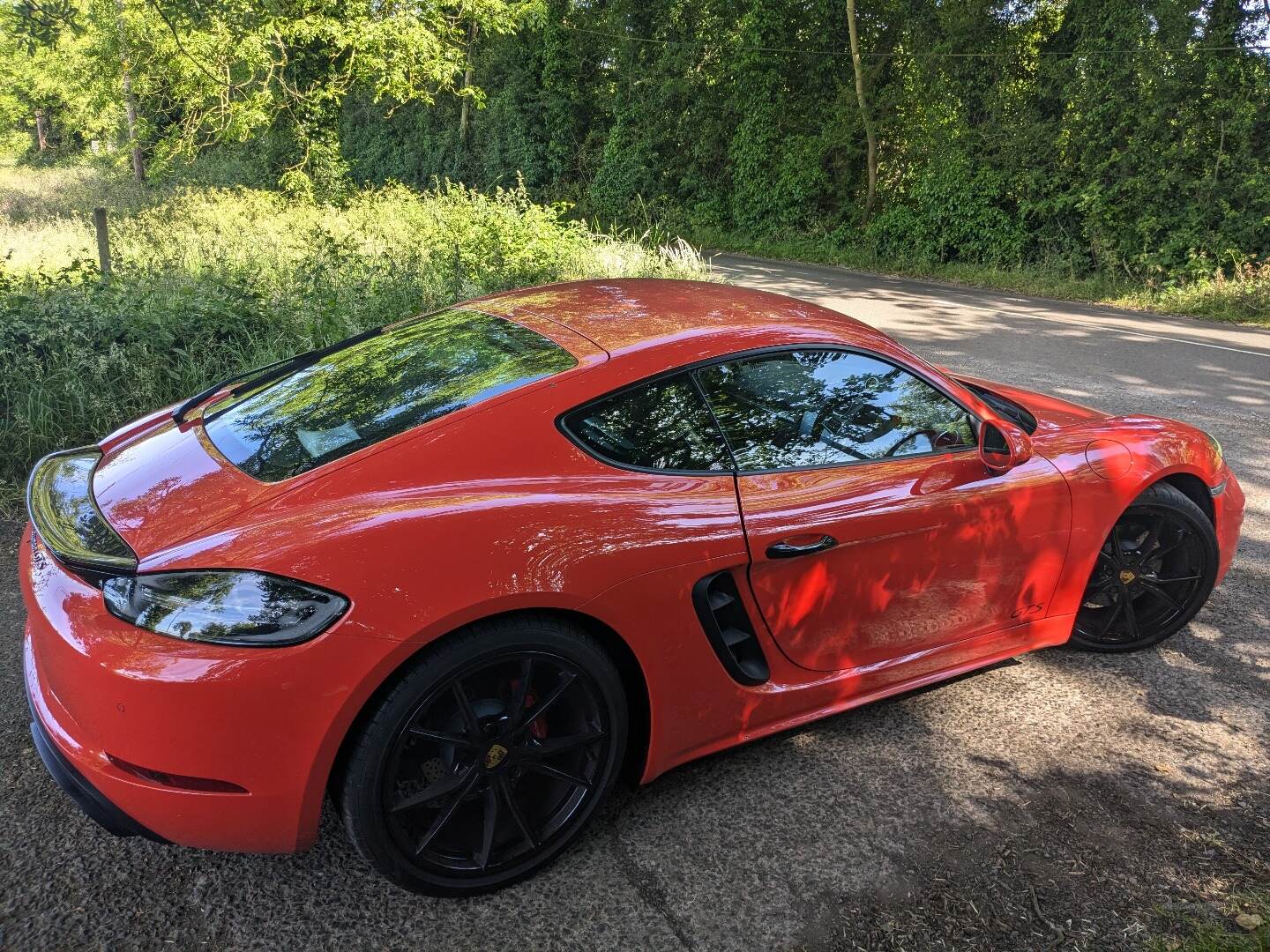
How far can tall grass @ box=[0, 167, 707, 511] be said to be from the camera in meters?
5.38

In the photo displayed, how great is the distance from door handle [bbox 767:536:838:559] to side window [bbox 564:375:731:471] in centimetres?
26

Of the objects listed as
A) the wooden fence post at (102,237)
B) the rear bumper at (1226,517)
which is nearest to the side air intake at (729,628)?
the rear bumper at (1226,517)

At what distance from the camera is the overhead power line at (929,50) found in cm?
1423

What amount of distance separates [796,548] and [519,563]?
828 mm

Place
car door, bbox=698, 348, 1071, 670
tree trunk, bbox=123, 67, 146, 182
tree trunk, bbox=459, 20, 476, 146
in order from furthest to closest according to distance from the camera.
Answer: tree trunk, bbox=459, 20, 476, 146
tree trunk, bbox=123, 67, 146, 182
car door, bbox=698, 348, 1071, 670

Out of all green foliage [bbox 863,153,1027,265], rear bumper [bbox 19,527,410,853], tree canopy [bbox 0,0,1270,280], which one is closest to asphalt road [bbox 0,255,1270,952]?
rear bumper [bbox 19,527,410,853]

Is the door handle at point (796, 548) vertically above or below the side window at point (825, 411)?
below

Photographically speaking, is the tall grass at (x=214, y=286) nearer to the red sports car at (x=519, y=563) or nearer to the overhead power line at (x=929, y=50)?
the red sports car at (x=519, y=563)

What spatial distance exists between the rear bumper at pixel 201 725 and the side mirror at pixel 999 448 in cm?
191

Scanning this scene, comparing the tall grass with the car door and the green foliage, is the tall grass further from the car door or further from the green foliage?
the green foliage

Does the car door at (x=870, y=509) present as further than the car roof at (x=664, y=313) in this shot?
No

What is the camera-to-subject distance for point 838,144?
21.0 m

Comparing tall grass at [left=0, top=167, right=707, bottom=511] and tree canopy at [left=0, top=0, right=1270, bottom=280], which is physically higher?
tree canopy at [left=0, top=0, right=1270, bottom=280]

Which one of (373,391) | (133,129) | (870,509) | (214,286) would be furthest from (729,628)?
(133,129)
